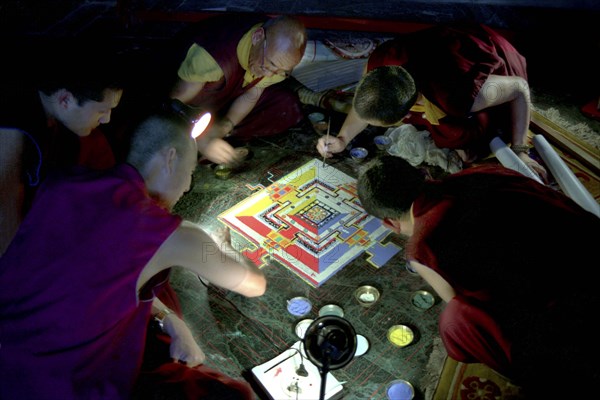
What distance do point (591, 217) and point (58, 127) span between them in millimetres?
2669

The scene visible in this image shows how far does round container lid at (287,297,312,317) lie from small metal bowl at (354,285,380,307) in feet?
0.89

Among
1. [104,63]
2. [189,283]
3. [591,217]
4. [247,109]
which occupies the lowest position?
[189,283]

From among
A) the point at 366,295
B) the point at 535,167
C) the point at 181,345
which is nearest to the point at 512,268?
the point at 366,295

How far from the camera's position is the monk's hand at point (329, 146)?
11.9 ft

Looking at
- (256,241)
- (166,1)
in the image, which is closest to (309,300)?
(256,241)

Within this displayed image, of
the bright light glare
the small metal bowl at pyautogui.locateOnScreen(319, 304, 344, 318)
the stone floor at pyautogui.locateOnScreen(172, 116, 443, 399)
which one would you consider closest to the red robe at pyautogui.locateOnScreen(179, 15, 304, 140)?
the bright light glare

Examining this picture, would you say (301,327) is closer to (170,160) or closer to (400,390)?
(400,390)

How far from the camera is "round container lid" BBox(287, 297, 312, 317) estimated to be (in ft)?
8.69

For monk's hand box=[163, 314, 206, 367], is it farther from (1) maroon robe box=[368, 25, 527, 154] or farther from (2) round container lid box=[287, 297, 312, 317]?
(1) maroon robe box=[368, 25, 527, 154]

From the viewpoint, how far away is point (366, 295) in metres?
2.72

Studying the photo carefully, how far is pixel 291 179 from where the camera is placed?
3.48 m

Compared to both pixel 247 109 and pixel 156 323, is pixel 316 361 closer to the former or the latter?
pixel 156 323

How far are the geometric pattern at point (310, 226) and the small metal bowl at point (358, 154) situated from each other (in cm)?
22

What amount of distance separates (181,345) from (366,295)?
1030mm
